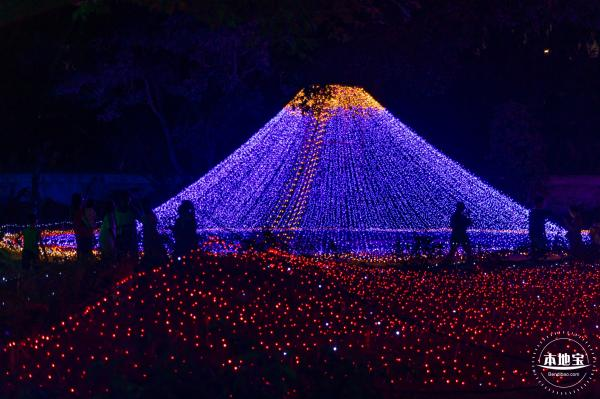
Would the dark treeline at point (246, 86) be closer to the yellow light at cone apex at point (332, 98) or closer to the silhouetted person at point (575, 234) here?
the yellow light at cone apex at point (332, 98)

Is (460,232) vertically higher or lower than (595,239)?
higher

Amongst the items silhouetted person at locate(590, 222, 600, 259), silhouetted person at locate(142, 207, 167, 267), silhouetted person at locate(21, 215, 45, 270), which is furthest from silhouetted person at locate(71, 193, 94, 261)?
silhouetted person at locate(590, 222, 600, 259)

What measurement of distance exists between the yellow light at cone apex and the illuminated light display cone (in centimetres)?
2

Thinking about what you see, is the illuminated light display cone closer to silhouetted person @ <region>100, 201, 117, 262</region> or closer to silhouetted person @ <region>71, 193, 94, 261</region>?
silhouetted person @ <region>71, 193, 94, 261</region>

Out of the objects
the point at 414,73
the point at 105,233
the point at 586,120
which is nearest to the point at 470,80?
the point at 586,120

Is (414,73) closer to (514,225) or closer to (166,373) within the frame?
(514,225)

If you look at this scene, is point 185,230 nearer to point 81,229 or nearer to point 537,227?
point 81,229

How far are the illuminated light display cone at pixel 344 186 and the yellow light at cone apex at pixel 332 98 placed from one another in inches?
0.7

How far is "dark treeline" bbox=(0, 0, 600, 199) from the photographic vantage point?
1527 cm

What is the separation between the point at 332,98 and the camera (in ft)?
47.5

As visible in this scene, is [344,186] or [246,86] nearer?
[344,186]

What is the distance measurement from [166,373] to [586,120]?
2368 cm

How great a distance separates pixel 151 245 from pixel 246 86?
1412 cm

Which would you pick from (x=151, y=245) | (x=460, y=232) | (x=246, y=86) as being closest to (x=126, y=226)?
(x=151, y=245)
